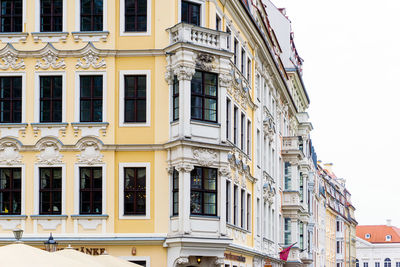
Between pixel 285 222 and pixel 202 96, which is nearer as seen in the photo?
pixel 202 96

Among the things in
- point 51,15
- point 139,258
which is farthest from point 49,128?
point 139,258

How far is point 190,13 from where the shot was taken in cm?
3625

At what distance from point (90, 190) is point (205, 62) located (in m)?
7.20

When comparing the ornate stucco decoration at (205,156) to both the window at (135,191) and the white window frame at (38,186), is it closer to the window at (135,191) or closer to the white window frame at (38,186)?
the window at (135,191)

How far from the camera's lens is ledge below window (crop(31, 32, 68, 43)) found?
35688 mm

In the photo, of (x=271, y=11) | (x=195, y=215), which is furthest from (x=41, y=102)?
(x=271, y=11)

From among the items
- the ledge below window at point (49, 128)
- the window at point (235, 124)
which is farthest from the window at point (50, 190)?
the window at point (235, 124)

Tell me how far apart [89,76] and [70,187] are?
4.77m

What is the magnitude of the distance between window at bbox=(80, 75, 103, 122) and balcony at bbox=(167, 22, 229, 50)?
3.65 metres

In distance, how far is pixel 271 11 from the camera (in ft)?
226

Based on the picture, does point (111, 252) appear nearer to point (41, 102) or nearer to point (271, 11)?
point (41, 102)

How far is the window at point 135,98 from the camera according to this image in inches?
1399

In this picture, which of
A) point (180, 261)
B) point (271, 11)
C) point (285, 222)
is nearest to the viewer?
point (180, 261)

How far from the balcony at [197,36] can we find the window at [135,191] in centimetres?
566
